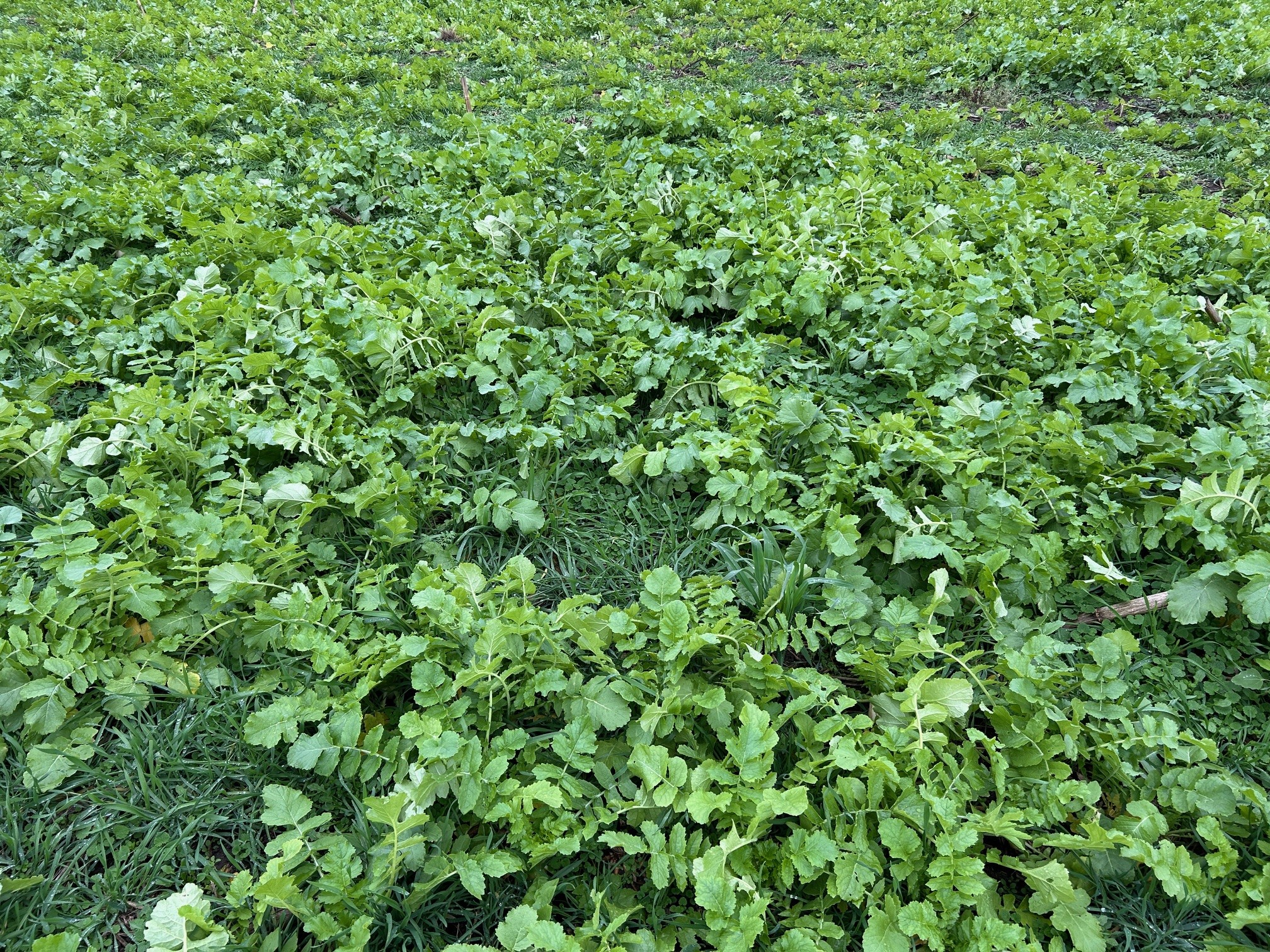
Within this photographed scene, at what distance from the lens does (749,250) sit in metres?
3.81

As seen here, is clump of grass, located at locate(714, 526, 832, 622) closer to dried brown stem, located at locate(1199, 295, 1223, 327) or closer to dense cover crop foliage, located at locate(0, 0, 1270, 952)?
dense cover crop foliage, located at locate(0, 0, 1270, 952)

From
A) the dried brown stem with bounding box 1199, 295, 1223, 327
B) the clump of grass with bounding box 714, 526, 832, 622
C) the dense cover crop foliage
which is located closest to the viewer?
the dense cover crop foliage

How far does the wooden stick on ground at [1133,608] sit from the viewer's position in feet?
8.24

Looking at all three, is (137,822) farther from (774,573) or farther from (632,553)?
(774,573)

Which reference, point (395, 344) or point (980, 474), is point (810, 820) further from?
point (395, 344)

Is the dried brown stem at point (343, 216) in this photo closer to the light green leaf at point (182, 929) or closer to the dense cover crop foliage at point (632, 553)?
the dense cover crop foliage at point (632, 553)

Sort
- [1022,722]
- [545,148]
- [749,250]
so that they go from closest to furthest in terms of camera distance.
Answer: [1022,722] → [749,250] → [545,148]

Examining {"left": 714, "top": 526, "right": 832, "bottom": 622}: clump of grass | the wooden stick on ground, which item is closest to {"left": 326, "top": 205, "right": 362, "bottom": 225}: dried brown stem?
{"left": 714, "top": 526, "right": 832, "bottom": 622}: clump of grass

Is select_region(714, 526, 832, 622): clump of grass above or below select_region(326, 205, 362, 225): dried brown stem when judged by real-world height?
below

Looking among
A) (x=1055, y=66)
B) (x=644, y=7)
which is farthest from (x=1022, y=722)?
(x=644, y=7)

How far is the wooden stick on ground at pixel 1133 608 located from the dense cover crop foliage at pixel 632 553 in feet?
0.15

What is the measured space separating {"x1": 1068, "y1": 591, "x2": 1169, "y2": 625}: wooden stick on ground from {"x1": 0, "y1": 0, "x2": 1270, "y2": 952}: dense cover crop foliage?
0.05m

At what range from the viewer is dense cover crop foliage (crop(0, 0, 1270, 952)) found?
6.29ft

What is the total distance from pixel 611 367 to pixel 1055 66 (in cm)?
594
